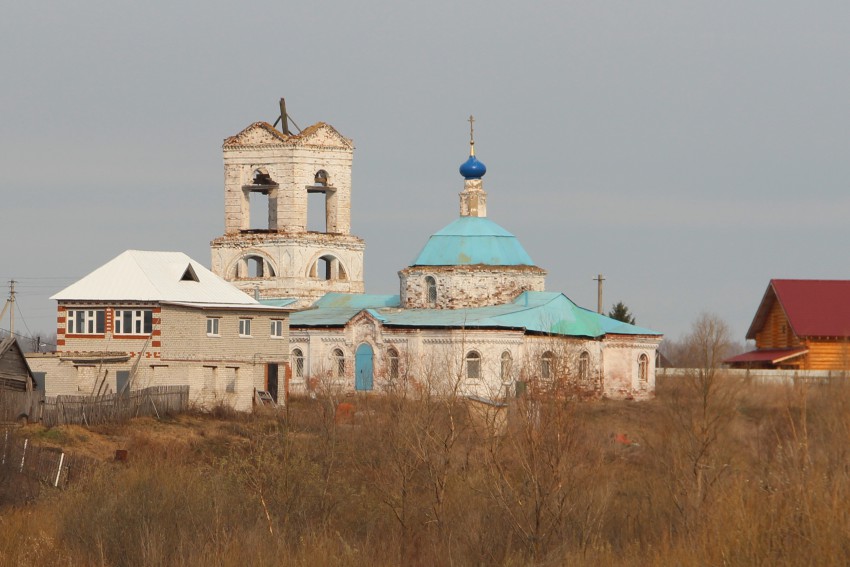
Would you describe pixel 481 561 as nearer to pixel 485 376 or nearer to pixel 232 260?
pixel 485 376

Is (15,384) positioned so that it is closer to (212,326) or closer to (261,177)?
(212,326)

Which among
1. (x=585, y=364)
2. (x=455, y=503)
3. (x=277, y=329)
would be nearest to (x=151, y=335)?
(x=277, y=329)

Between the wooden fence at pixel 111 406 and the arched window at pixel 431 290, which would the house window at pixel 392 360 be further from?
the wooden fence at pixel 111 406

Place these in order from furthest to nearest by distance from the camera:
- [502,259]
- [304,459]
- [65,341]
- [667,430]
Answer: [502,259], [65,341], [667,430], [304,459]

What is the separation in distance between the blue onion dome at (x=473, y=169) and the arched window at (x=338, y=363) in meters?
7.93

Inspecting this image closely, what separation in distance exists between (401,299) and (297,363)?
396 centimetres

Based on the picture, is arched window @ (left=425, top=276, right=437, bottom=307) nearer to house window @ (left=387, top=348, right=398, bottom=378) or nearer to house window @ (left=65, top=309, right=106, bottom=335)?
house window @ (left=387, top=348, right=398, bottom=378)

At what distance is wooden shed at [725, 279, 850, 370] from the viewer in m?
51.0

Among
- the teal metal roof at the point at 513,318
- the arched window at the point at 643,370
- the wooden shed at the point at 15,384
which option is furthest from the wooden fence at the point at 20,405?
the arched window at the point at 643,370

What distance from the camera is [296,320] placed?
53.7 metres

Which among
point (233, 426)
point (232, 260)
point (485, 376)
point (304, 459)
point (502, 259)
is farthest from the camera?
point (232, 260)

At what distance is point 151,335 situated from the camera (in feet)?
143

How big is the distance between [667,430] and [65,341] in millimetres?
15848

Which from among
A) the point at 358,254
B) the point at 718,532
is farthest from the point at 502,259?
the point at 718,532
